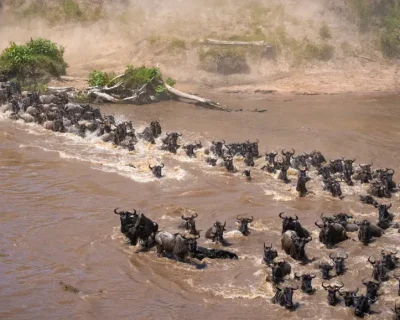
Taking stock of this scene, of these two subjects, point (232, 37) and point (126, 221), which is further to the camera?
point (232, 37)

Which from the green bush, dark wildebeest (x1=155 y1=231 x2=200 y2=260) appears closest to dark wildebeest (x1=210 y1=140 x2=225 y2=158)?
dark wildebeest (x1=155 y1=231 x2=200 y2=260)

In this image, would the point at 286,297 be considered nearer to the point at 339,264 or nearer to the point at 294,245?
the point at 339,264

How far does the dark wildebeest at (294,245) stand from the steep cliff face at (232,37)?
23.4 metres

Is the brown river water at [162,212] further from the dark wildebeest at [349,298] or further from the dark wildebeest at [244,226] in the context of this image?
the dark wildebeest at [244,226]

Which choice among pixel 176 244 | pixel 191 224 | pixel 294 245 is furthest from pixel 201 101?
pixel 176 244

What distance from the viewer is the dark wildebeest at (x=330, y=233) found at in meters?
15.0

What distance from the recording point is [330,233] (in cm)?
1507

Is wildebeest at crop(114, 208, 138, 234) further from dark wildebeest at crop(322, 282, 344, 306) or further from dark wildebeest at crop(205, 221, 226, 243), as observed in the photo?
dark wildebeest at crop(322, 282, 344, 306)

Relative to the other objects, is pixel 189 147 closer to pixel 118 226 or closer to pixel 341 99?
pixel 118 226

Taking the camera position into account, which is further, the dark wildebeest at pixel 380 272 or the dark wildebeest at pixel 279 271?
the dark wildebeest at pixel 380 272

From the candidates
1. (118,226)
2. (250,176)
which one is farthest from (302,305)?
(250,176)

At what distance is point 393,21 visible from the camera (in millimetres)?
44125

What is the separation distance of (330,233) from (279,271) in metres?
2.81

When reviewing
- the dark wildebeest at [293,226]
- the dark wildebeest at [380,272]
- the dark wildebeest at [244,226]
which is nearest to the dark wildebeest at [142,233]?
the dark wildebeest at [244,226]
